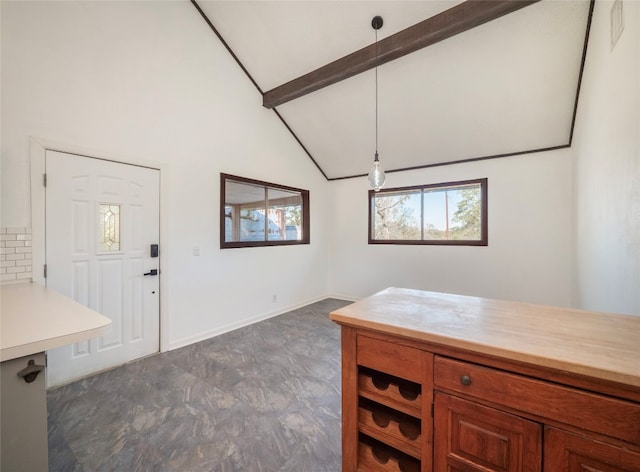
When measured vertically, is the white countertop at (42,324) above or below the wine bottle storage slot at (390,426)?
above

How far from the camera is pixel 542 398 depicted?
0.85m

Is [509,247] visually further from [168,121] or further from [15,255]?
[15,255]

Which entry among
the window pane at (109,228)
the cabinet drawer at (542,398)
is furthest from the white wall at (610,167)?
the window pane at (109,228)

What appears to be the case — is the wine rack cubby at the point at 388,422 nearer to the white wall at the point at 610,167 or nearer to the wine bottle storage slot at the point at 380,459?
the wine bottle storage slot at the point at 380,459

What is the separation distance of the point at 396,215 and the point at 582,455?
4.37m

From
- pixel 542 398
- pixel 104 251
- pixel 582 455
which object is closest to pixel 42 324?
pixel 104 251

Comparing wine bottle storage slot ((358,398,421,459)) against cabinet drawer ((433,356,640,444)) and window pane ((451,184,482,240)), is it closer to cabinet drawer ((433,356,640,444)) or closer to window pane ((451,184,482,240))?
cabinet drawer ((433,356,640,444))

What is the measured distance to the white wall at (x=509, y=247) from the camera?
3672 millimetres

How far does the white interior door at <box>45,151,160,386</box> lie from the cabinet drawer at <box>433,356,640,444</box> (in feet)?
9.71

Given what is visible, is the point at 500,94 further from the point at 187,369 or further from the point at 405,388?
the point at 187,369

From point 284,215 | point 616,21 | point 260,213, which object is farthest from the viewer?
point 284,215

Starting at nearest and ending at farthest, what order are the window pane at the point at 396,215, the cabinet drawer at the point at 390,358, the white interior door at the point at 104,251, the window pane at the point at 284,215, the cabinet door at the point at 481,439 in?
the cabinet door at the point at 481,439 → the cabinet drawer at the point at 390,358 → the white interior door at the point at 104,251 → the window pane at the point at 284,215 → the window pane at the point at 396,215

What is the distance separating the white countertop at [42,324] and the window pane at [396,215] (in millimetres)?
4453

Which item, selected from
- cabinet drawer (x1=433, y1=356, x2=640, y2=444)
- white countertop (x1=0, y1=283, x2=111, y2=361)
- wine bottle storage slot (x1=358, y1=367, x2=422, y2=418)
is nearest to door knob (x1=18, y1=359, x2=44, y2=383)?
white countertop (x1=0, y1=283, x2=111, y2=361)
